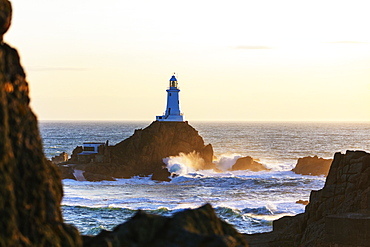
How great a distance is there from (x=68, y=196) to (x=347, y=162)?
32007 mm

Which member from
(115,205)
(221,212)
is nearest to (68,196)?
(115,205)

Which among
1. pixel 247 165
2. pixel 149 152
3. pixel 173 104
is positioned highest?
pixel 173 104

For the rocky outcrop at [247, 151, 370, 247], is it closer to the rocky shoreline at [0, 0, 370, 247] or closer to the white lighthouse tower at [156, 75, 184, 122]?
the rocky shoreline at [0, 0, 370, 247]

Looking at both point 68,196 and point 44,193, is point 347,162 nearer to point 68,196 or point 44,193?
point 44,193

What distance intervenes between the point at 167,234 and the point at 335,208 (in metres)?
18.3

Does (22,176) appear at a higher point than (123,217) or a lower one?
higher

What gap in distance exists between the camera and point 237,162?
84750 mm

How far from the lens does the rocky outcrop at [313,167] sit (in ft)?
236

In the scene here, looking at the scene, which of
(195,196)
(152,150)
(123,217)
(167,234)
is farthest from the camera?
(152,150)

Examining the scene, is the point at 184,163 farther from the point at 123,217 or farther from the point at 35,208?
the point at 35,208

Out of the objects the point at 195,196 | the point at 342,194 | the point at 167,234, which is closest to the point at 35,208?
the point at 167,234

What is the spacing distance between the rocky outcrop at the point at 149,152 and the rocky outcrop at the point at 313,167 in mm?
12952

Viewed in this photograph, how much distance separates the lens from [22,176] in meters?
5.89

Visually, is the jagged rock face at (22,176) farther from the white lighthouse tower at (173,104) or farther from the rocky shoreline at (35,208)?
the white lighthouse tower at (173,104)
